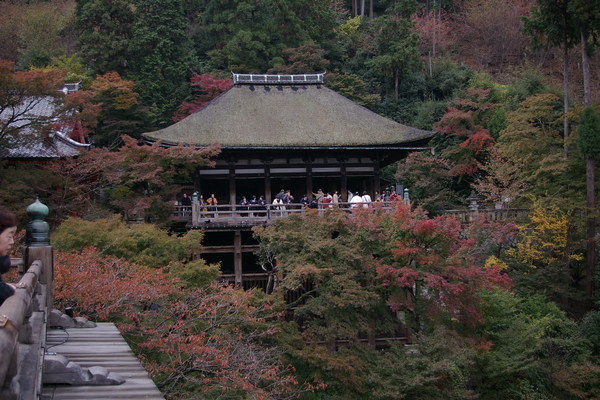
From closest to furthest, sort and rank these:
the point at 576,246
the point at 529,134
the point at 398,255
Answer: the point at 398,255, the point at 576,246, the point at 529,134

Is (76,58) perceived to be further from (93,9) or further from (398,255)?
(398,255)

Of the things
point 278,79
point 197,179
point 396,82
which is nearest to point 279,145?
point 197,179

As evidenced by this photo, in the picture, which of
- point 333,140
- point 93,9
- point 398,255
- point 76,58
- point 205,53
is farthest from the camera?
point 205,53

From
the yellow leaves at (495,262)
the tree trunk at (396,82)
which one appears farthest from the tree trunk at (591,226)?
the tree trunk at (396,82)

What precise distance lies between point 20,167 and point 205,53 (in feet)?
76.9

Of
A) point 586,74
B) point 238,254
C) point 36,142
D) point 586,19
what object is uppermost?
point 586,19

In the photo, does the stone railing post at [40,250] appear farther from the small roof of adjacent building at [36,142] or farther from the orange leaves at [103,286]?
the small roof of adjacent building at [36,142]

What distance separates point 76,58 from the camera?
3469 cm

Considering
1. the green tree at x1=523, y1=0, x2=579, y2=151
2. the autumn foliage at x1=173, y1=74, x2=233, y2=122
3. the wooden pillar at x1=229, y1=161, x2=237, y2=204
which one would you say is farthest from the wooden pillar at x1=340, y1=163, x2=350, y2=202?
the autumn foliage at x1=173, y1=74, x2=233, y2=122

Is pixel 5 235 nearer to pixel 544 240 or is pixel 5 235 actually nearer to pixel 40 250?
pixel 40 250

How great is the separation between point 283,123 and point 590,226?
11640 mm

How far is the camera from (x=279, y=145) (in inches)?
879

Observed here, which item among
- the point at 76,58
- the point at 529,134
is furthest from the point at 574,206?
the point at 76,58

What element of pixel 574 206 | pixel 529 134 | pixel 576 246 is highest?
pixel 529 134
